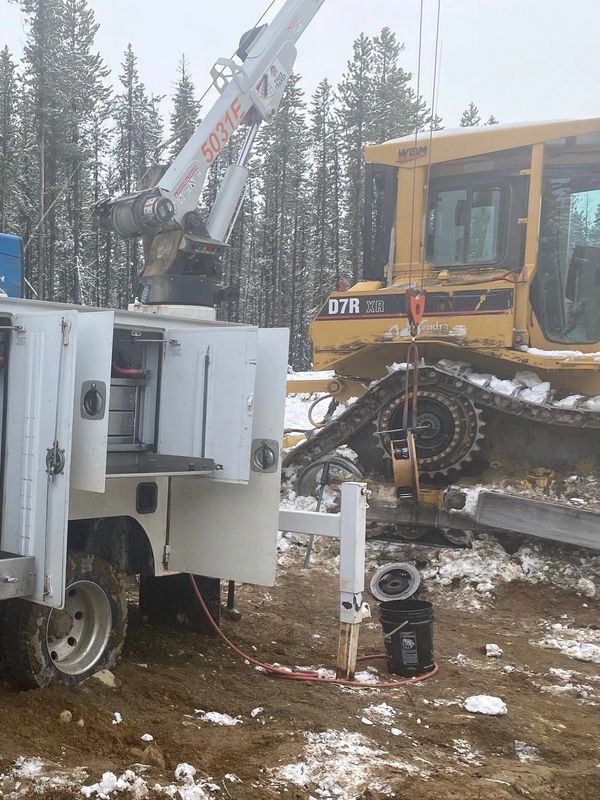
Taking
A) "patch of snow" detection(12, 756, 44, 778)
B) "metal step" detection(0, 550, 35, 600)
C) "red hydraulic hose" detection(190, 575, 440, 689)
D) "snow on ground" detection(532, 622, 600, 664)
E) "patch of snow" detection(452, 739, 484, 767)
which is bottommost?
"snow on ground" detection(532, 622, 600, 664)

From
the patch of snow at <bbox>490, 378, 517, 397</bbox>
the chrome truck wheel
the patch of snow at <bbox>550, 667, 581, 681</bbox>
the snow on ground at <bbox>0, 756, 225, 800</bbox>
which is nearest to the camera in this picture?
the snow on ground at <bbox>0, 756, 225, 800</bbox>

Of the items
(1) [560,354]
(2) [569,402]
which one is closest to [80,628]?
(2) [569,402]

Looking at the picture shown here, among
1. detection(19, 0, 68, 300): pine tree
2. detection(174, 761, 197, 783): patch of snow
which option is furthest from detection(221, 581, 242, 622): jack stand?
detection(19, 0, 68, 300): pine tree

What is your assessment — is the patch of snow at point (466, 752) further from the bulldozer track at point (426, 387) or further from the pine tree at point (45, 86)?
the pine tree at point (45, 86)

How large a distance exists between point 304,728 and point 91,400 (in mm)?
1874

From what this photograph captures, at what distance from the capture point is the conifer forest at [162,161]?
33.1 m

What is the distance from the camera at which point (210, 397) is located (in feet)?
15.1

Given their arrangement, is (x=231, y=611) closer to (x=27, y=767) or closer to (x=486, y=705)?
(x=486, y=705)

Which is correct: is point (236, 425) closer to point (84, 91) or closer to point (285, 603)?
point (285, 603)

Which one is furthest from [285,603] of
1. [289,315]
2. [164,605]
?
[289,315]

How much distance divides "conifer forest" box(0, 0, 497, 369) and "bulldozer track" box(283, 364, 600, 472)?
2520 centimetres

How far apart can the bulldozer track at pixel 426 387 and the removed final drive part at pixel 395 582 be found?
2077mm

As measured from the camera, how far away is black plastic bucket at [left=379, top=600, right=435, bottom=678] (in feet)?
16.6

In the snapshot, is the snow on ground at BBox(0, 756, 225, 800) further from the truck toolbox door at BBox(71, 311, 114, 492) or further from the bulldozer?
the bulldozer
